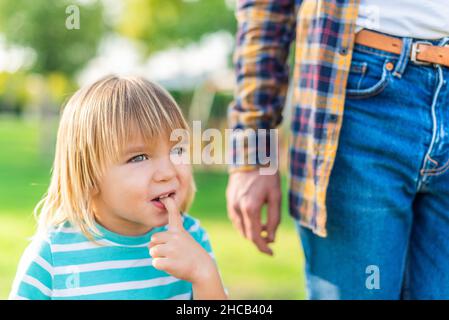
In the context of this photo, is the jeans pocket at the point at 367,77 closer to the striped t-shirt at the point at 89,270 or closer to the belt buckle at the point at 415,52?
the belt buckle at the point at 415,52

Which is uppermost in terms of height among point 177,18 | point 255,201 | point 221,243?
point 177,18

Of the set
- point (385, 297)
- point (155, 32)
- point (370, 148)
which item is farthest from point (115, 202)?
point (155, 32)

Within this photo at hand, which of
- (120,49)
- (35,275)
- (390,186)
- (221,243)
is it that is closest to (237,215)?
(390,186)

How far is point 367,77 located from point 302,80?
0.27m

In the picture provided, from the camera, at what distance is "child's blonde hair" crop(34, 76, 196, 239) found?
1693 millimetres

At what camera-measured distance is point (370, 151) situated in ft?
5.88

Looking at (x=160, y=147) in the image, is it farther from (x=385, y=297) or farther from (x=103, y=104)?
(x=385, y=297)

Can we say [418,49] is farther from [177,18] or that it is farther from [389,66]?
[177,18]

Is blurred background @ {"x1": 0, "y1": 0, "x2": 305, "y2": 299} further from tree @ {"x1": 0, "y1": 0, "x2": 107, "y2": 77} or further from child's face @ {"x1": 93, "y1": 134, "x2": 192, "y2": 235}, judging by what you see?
child's face @ {"x1": 93, "y1": 134, "x2": 192, "y2": 235}

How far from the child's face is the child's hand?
2.1 inches

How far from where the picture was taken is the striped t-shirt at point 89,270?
1688mm

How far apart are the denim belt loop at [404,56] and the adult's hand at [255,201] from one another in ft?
2.08

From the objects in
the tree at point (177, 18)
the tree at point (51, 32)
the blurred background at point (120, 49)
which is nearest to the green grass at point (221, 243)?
the blurred background at point (120, 49)
